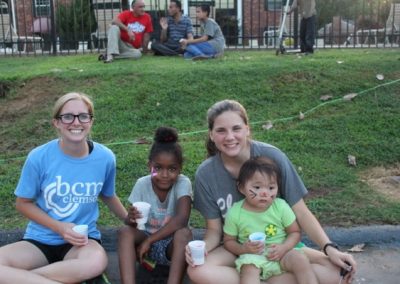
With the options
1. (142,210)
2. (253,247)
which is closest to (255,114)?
(142,210)

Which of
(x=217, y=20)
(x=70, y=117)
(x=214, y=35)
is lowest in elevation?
(x=70, y=117)

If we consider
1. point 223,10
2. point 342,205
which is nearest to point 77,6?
point 223,10

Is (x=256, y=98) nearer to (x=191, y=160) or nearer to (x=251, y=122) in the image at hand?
(x=251, y=122)

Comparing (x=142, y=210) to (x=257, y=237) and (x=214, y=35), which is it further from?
(x=214, y=35)

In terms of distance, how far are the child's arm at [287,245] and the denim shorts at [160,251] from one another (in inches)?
25.6

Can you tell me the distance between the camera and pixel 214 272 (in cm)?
289

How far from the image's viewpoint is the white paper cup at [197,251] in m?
2.82

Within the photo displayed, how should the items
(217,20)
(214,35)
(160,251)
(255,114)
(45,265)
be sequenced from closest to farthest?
1. (45,265)
2. (160,251)
3. (255,114)
4. (214,35)
5. (217,20)

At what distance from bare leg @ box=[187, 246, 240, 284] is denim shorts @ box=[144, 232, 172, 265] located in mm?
359

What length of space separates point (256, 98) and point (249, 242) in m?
3.80

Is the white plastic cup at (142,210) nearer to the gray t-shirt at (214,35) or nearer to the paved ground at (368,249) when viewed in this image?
the paved ground at (368,249)

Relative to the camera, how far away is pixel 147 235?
10.9 ft

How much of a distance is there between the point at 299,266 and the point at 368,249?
1222 millimetres

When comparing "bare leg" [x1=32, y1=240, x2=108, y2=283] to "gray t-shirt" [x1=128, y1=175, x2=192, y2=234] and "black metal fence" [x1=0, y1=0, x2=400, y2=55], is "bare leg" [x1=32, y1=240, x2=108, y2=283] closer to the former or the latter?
"gray t-shirt" [x1=128, y1=175, x2=192, y2=234]
